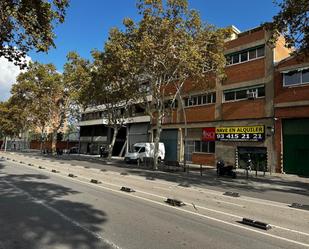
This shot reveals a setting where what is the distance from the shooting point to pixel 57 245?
5.71 metres

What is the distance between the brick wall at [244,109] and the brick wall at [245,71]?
213 centimetres

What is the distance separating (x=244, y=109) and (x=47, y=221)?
1027 inches

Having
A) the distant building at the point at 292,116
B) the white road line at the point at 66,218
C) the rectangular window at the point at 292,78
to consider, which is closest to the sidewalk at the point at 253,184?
the distant building at the point at 292,116

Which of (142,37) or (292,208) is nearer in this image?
(292,208)

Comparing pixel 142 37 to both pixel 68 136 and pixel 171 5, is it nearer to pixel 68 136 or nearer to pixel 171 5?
pixel 171 5

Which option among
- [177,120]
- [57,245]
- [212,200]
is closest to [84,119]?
[177,120]

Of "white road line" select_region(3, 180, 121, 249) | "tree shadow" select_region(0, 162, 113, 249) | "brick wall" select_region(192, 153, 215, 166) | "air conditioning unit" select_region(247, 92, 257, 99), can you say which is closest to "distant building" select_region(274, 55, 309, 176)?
"air conditioning unit" select_region(247, 92, 257, 99)

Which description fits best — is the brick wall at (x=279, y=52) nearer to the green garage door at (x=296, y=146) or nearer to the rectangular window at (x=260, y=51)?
the rectangular window at (x=260, y=51)

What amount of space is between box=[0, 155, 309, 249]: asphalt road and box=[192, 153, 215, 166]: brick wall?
23.0 meters

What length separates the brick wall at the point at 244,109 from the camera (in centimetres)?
2961

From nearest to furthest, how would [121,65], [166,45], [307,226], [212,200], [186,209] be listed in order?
[307,226] → [186,209] → [212,200] → [166,45] → [121,65]

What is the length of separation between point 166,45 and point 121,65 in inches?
188

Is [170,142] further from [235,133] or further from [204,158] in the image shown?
[235,133]

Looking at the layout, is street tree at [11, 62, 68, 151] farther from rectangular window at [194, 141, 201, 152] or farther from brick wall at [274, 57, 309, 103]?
brick wall at [274, 57, 309, 103]
